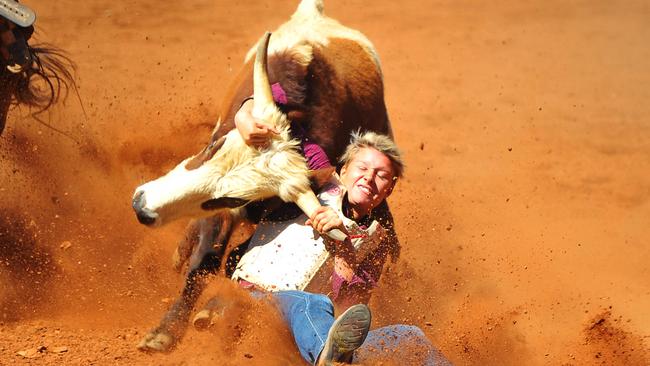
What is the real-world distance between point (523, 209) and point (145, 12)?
4.71 m

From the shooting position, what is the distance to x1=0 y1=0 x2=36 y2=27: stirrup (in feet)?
14.3

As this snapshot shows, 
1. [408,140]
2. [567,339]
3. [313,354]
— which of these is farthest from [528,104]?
[313,354]

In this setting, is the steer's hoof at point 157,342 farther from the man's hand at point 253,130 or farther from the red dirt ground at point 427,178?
the man's hand at point 253,130

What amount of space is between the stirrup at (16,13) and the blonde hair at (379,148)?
2.03 metres

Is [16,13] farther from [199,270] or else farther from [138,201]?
[199,270]

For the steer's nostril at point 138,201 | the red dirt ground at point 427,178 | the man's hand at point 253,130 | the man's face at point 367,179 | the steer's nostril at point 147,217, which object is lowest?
the red dirt ground at point 427,178

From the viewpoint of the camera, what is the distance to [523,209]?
745 centimetres

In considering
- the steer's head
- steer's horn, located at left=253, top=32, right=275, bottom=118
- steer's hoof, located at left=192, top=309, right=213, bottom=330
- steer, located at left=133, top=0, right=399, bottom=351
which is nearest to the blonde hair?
steer, located at left=133, top=0, right=399, bottom=351

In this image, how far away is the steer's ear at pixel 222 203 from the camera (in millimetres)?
4207

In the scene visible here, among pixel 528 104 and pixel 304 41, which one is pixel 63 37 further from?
pixel 528 104

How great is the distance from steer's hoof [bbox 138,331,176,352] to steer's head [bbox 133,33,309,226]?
809mm

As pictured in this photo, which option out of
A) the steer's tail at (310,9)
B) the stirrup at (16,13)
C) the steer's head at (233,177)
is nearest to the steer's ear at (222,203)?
the steer's head at (233,177)

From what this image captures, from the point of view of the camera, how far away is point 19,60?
4.75 meters

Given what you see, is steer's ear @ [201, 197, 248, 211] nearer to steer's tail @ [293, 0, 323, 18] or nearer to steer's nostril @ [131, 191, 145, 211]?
steer's nostril @ [131, 191, 145, 211]
